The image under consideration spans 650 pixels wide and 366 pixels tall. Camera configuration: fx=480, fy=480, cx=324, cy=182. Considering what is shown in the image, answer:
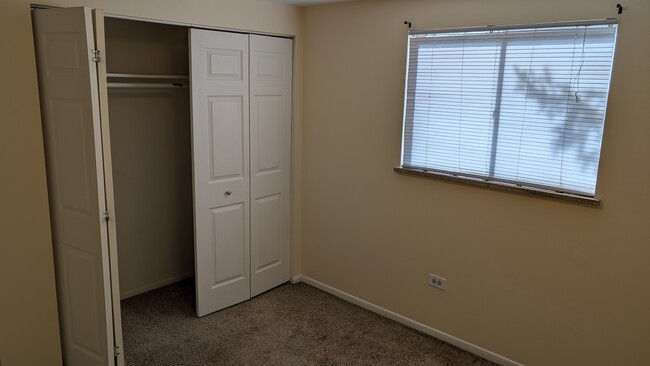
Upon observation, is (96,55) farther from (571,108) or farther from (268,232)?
(571,108)

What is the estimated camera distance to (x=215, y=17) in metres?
3.29

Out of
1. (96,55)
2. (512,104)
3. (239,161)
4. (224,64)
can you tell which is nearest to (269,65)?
Answer: (224,64)

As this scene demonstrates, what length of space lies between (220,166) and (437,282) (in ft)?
5.80

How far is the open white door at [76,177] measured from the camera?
2.35m

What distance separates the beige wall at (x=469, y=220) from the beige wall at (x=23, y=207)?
154 cm

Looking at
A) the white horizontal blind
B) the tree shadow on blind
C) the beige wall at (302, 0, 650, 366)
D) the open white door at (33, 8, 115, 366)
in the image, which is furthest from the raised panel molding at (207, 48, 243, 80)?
the tree shadow on blind

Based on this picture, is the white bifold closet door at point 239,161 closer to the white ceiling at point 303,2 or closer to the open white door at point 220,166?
the open white door at point 220,166

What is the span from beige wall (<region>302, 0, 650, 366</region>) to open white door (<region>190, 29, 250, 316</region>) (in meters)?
0.62

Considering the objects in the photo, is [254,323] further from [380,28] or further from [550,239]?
[380,28]

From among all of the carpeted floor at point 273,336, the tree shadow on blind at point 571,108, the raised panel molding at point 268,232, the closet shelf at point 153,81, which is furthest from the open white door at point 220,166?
the tree shadow on blind at point 571,108

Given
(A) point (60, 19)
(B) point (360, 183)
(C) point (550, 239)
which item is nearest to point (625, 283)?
(C) point (550, 239)

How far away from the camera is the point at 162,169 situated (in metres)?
3.98

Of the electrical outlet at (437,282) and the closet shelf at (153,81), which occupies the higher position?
the closet shelf at (153,81)

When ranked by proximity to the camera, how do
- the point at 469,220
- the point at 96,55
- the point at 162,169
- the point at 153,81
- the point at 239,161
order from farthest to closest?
the point at 162,169, the point at 153,81, the point at 239,161, the point at 469,220, the point at 96,55
